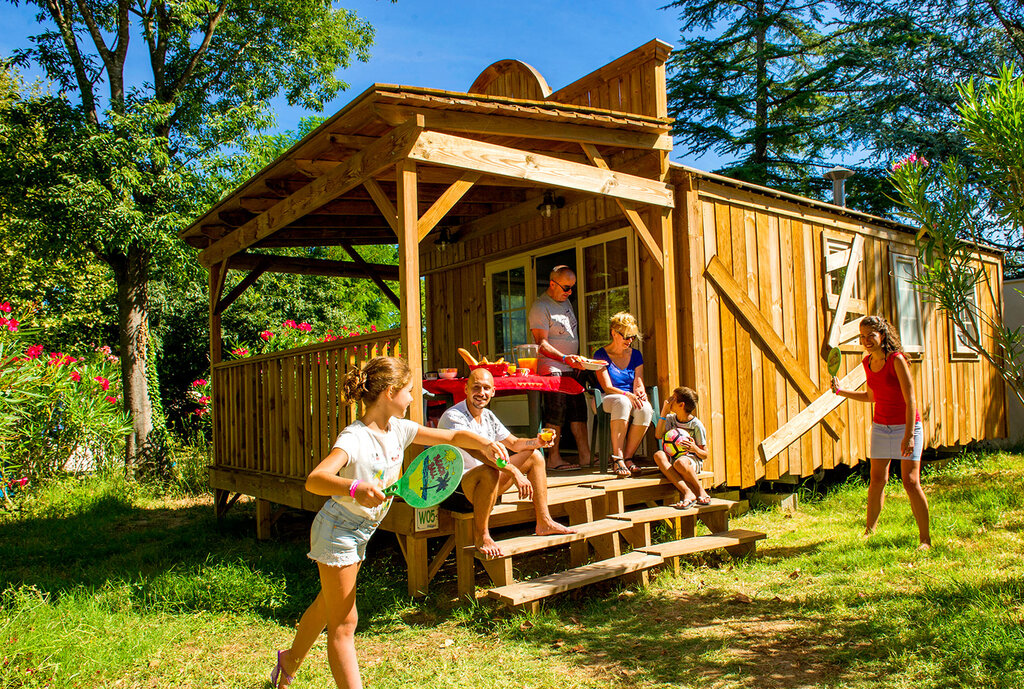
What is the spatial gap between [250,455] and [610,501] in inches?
156

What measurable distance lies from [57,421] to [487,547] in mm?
7544

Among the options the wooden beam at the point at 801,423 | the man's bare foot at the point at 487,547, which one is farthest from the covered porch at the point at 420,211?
the wooden beam at the point at 801,423

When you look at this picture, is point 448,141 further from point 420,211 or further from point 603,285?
point 420,211

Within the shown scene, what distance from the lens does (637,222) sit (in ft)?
19.8

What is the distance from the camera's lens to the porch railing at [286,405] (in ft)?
18.4

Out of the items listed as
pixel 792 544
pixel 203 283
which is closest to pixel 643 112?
pixel 792 544

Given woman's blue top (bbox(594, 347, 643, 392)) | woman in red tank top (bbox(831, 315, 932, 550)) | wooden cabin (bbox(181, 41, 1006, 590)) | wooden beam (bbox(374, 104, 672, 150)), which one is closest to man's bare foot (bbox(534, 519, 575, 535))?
wooden cabin (bbox(181, 41, 1006, 590))

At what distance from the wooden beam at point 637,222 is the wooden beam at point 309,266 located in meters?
3.64

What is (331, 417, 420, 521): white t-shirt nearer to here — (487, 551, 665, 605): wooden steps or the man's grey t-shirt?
(487, 551, 665, 605): wooden steps

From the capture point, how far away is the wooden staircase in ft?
14.2

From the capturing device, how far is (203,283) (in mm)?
15312

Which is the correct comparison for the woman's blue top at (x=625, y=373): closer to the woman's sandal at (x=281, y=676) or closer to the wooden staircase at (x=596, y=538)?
the wooden staircase at (x=596, y=538)

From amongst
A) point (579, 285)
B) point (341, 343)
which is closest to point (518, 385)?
point (341, 343)

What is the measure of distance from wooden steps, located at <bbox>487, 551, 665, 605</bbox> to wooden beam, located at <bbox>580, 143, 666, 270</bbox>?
2495mm
